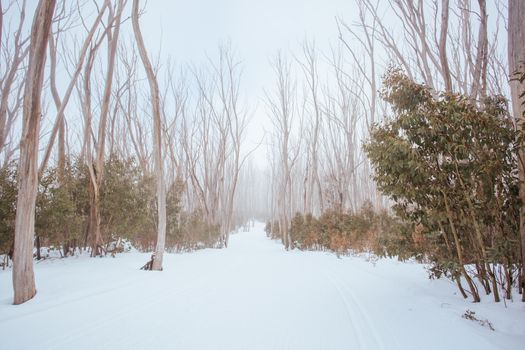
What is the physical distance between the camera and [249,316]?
311cm

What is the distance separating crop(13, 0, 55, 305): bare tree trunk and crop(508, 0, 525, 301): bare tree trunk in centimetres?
551

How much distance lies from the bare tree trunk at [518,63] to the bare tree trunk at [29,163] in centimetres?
551

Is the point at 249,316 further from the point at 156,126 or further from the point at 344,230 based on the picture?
the point at 344,230

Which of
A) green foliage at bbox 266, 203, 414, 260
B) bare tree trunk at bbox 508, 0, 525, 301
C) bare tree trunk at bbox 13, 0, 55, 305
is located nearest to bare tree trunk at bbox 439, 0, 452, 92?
bare tree trunk at bbox 508, 0, 525, 301

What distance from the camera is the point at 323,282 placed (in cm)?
523

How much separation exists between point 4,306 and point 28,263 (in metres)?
0.50

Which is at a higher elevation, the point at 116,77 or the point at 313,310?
the point at 116,77

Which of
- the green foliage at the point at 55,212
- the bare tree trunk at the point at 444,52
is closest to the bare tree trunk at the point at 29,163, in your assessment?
the green foliage at the point at 55,212

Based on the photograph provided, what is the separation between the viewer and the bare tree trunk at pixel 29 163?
346 centimetres

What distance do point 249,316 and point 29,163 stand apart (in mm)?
3310

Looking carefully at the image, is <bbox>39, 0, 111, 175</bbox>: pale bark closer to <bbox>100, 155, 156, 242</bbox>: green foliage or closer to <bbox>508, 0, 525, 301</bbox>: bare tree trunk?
<bbox>100, 155, 156, 242</bbox>: green foliage

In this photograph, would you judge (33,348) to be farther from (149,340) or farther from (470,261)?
(470,261)

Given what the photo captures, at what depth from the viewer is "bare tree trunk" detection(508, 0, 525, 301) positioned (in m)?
2.85

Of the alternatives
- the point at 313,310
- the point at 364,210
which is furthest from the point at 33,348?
the point at 364,210
